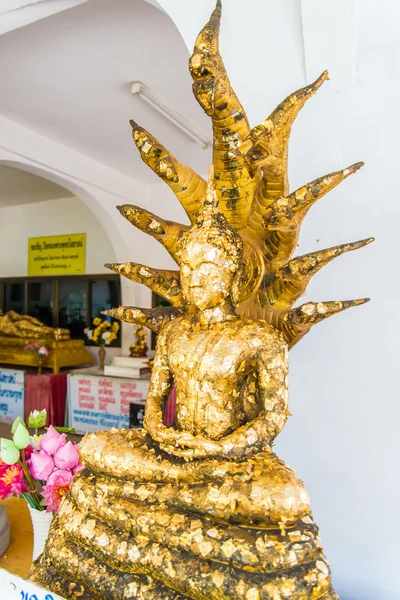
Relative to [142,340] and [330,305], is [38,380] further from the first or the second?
[330,305]

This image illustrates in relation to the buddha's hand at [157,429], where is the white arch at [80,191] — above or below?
above

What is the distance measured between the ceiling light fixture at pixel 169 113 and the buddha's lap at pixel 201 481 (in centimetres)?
203

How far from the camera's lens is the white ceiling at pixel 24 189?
4.27 m

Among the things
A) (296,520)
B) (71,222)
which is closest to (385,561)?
(296,520)

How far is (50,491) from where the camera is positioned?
3.52 feet

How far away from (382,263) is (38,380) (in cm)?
368

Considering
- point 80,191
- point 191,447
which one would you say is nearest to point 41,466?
point 191,447

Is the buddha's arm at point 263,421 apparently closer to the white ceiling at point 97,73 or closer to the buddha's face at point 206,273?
the buddha's face at point 206,273

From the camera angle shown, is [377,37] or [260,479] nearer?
[260,479]

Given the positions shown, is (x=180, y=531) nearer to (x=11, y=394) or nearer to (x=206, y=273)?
(x=206, y=273)

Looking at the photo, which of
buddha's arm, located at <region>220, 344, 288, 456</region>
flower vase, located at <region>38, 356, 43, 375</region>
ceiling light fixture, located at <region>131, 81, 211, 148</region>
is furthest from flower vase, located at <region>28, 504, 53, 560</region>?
flower vase, located at <region>38, 356, 43, 375</region>

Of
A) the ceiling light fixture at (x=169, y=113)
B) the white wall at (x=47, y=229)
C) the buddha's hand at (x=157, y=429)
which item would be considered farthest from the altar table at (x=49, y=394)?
the buddha's hand at (x=157, y=429)

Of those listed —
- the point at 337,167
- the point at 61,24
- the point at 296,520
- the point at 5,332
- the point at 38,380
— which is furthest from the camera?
the point at 5,332

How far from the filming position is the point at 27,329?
14.6 feet
